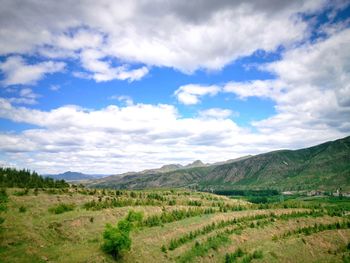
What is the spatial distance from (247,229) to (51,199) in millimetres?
61149

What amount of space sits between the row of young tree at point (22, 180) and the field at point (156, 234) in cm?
1410

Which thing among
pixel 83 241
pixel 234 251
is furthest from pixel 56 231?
pixel 234 251

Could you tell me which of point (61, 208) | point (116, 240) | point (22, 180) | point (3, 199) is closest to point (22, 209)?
point (3, 199)

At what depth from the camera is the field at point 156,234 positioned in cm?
6612

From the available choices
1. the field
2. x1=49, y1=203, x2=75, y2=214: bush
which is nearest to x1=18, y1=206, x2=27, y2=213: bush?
the field

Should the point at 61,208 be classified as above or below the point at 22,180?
below

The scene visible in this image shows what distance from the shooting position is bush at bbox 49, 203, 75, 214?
281 feet

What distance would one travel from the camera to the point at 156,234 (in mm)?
90625

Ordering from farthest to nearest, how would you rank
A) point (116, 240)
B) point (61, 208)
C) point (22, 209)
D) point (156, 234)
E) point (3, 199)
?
point (156, 234)
point (61, 208)
point (3, 199)
point (22, 209)
point (116, 240)

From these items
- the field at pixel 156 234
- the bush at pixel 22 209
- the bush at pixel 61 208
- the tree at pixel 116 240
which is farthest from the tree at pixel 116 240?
the bush at pixel 22 209

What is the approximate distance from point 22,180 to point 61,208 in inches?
1629

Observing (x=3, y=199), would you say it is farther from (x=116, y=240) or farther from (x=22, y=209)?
(x=116, y=240)

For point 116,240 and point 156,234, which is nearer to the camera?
point 116,240

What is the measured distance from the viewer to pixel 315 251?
88.4 metres
